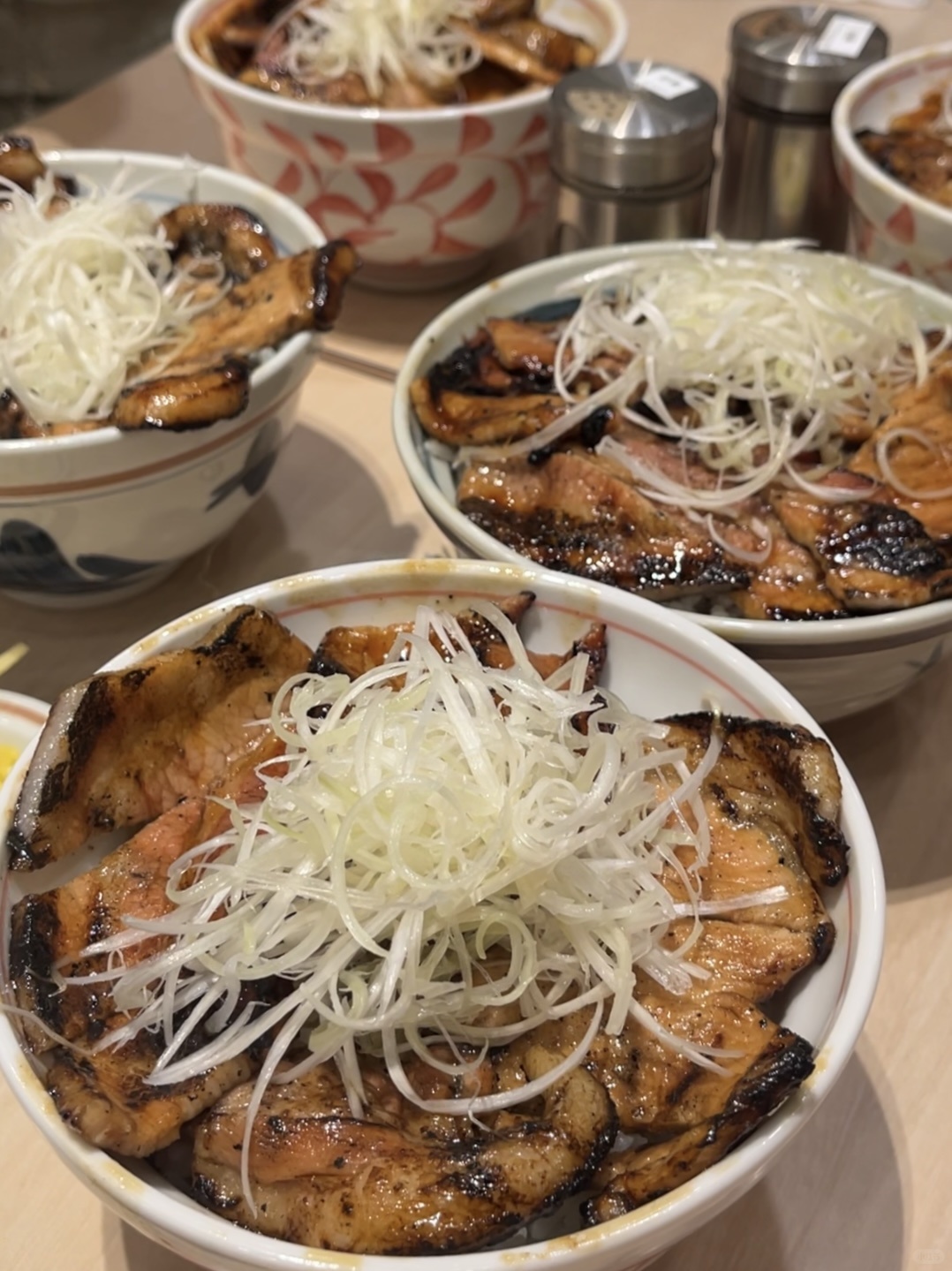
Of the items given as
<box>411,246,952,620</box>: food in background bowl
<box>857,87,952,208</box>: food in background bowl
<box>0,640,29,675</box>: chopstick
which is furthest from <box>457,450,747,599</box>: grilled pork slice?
<box>857,87,952,208</box>: food in background bowl

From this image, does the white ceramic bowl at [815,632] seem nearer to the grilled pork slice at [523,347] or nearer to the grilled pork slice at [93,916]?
the grilled pork slice at [523,347]

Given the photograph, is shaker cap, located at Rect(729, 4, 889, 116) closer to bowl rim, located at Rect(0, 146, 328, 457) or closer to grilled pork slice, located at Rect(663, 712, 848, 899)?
bowl rim, located at Rect(0, 146, 328, 457)

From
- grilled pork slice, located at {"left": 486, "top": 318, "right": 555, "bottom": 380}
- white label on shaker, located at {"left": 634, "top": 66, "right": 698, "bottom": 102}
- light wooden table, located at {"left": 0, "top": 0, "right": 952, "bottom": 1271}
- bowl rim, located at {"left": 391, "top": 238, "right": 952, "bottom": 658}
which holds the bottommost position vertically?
light wooden table, located at {"left": 0, "top": 0, "right": 952, "bottom": 1271}

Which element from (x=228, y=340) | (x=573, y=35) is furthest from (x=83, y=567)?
(x=573, y=35)

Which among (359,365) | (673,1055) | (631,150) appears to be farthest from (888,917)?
(359,365)

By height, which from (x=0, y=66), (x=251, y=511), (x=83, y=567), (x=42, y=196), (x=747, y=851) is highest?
(x=42, y=196)

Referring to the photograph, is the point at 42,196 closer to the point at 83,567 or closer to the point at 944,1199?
the point at 83,567

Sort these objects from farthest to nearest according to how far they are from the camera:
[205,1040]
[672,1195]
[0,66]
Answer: [0,66] → [205,1040] → [672,1195]
